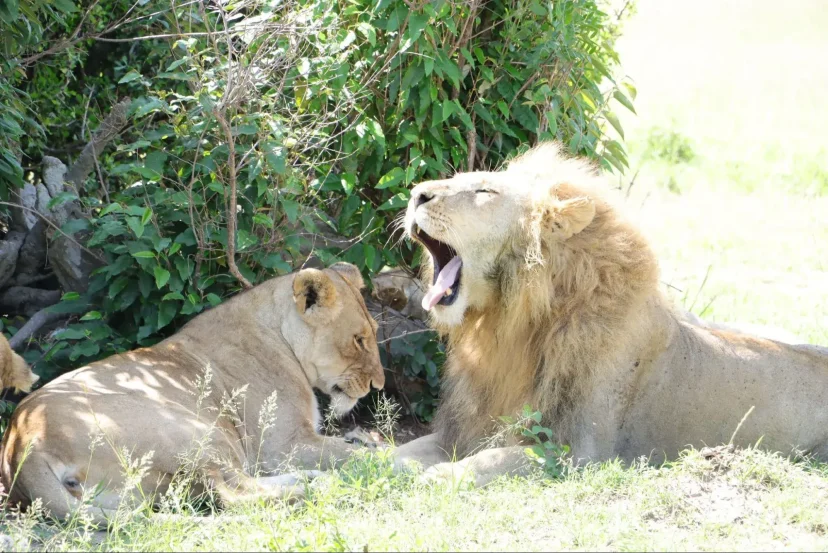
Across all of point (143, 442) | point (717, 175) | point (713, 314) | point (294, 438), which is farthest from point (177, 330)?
point (717, 175)

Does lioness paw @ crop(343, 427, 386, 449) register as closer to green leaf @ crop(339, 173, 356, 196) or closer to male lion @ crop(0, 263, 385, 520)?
male lion @ crop(0, 263, 385, 520)

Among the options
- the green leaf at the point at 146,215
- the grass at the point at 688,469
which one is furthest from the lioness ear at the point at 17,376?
the green leaf at the point at 146,215

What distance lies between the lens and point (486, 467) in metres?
4.18

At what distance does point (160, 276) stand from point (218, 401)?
0.68 m

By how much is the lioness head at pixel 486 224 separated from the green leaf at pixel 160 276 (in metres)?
1.26

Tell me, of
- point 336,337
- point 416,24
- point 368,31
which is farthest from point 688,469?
point 368,31

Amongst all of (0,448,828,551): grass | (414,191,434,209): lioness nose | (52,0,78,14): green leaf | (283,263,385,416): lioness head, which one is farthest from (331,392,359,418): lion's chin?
(52,0,78,14): green leaf

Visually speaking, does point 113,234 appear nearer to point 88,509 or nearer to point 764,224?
point 88,509

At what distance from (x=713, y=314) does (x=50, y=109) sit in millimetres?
4956

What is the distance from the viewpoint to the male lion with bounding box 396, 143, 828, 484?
4266mm

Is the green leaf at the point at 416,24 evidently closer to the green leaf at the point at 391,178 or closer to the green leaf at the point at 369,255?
the green leaf at the point at 391,178

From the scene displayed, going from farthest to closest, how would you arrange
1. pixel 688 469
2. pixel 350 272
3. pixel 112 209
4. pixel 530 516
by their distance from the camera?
pixel 350 272
pixel 112 209
pixel 688 469
pixel 530 516

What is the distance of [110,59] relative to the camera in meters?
7.31

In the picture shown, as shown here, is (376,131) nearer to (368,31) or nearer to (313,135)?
(313,135)
